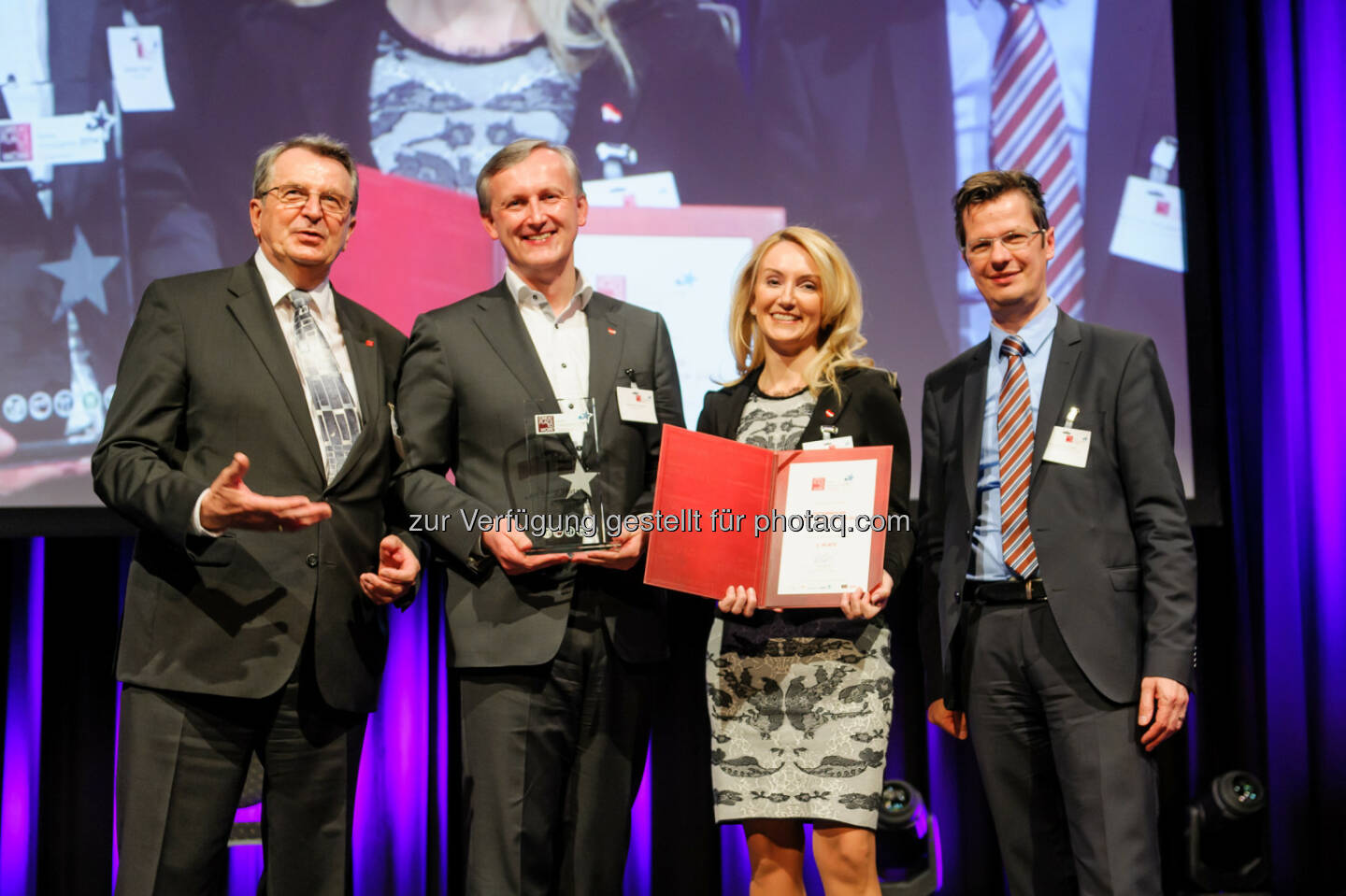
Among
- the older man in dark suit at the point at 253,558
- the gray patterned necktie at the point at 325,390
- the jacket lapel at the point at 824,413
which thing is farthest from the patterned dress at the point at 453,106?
the jacket lapel at the point at 824,413

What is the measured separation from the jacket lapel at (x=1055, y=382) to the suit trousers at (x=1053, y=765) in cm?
36

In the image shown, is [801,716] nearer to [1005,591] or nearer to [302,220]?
[1005,591]

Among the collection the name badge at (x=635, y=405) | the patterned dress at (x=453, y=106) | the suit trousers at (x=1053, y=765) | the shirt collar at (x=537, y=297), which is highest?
the patterned dress at (x=453, y=106)

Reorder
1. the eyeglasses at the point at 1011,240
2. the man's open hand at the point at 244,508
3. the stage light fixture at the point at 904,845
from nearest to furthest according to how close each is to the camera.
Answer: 1. the man's open hand at the point at 244,508
2. the eyeglasses at the point at 1011,240
3. the stage light fixture at the point at 904,845

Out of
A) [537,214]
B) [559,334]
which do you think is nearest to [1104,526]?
[559,334]

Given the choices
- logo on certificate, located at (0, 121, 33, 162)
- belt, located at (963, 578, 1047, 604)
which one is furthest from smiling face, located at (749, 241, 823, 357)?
logo on certificate, located at (0, 121, 33, 162)

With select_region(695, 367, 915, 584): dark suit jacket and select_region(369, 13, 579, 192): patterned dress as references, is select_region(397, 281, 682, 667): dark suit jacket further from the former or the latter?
select_region(369, 13, 579, 192): patterned dress

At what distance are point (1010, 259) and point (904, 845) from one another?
216 centimetres

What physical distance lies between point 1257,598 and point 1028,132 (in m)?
1.97

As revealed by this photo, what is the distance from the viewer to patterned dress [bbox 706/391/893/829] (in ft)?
7.59

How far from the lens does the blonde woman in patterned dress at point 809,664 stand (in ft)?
7.61

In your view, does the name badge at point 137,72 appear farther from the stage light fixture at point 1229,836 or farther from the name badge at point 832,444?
the stage light fixture at point 1229,836

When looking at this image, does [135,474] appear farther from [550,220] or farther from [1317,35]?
[1317,35]

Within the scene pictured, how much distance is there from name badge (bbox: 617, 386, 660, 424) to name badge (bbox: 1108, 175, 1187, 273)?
2.34 metres
